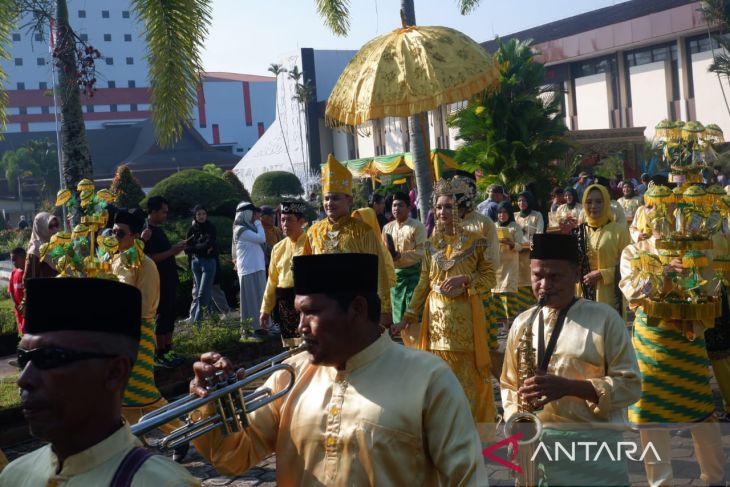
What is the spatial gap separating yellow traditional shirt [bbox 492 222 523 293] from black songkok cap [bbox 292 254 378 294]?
9.26m

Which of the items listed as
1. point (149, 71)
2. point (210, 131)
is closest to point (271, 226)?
point (149, 71)

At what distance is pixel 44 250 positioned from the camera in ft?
24.0

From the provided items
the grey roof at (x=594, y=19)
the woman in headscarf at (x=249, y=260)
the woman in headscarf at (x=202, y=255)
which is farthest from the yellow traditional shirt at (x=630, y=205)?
the grey roof at (x=594, y=19)

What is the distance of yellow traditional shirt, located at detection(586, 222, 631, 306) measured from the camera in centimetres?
861

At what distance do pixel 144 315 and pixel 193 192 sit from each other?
13.3 m

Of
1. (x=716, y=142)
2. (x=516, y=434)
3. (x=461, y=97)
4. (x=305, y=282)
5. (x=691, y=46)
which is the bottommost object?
(x=516, y=434)

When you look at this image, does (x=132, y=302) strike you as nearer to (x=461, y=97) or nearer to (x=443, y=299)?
(x=443, y=299)

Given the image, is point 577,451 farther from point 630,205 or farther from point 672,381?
point 630,205

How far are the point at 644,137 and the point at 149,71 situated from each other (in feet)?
87.8

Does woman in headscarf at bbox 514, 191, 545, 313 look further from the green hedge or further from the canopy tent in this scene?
the canopy tent

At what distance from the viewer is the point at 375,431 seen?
3031 mm

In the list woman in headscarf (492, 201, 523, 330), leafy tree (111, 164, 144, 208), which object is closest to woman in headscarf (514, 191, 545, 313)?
woman in headscarf (492, 201, 523, 330)

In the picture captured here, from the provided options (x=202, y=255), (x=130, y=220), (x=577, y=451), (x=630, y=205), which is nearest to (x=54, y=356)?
(x=577, y=451)

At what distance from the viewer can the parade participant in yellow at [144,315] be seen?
741 cm
